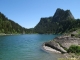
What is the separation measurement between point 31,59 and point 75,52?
36.6ft

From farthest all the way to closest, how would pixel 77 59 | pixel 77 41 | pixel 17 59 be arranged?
pixel 77 41
pixel 17 59
pixel 77 59

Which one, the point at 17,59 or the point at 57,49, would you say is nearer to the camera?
the point at 17,59

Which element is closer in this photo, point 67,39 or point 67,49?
point 67,49

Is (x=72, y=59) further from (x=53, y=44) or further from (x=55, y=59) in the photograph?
(x=53, y=44)

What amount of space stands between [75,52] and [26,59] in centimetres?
1203

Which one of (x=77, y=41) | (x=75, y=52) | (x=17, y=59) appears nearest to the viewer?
(x=17, y=59)

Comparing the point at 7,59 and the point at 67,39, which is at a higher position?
the point at 67,39

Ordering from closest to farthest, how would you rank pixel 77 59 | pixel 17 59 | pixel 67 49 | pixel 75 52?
pixel 77 59 < pixel 17 59 < pixel 75 52 < pixel 67 49

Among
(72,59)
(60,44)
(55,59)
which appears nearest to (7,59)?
(55,59)

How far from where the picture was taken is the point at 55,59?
3619 cm

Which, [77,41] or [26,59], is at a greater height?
[77,41]

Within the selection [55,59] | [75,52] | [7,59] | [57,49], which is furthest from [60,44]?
[7,59]

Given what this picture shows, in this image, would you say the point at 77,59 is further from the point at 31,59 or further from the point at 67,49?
the point at 67,49

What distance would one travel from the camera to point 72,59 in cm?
3459
